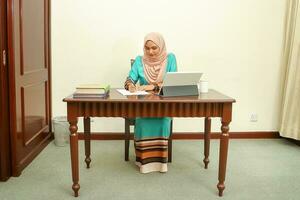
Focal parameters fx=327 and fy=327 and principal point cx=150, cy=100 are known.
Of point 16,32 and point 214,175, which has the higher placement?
point 16,32

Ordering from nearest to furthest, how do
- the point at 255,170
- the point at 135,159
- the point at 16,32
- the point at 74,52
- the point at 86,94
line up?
the point at 86,94 < the point at 16,32 < the point at 255,170 < the point at 135,159 < the point at 74,52

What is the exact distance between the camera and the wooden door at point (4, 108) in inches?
97.3

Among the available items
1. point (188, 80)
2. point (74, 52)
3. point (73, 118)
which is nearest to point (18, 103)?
point (73, 118)

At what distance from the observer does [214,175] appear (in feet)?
9.01

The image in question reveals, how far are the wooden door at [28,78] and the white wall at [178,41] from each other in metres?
0.21

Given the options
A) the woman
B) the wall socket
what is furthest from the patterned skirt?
the wall socket

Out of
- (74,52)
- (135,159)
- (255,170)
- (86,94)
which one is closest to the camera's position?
(86,94)

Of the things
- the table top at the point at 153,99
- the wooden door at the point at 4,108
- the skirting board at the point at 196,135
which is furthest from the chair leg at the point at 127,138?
the wooden door at the point at 4,108

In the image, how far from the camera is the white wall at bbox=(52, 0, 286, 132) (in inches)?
140

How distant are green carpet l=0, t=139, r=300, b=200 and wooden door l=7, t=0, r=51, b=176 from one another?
20cm

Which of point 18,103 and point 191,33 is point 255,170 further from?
point 18,103

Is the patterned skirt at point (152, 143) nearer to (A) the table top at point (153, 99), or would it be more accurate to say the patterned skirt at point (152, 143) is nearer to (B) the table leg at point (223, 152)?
(A) the table top at point (153, 99)

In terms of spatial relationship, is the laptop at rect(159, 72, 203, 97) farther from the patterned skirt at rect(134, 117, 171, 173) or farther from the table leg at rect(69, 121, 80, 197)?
the table leg at rect(69, 121, 80, 197)

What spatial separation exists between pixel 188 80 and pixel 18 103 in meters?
1.41
